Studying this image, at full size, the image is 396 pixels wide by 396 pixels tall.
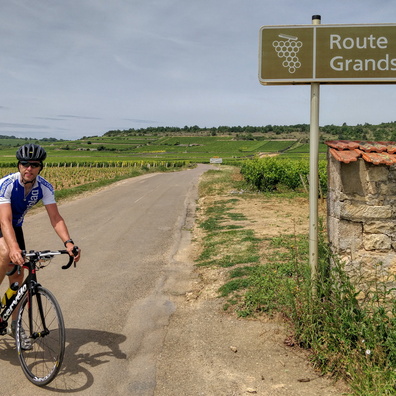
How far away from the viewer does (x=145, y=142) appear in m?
158

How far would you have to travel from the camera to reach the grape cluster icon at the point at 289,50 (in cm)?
466

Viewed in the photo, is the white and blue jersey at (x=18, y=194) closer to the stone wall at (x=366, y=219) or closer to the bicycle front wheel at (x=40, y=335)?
the bicycle front wheel at (x=40, y=335)

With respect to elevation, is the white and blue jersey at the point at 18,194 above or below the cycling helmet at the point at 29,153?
below

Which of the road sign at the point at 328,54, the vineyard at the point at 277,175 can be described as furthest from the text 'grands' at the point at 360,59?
the vineyard at the point at 277,175

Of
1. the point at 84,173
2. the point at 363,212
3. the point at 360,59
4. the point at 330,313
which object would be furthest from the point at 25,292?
the point at 84,173

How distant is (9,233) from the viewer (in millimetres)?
3945

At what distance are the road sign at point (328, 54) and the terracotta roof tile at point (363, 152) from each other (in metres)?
0.73

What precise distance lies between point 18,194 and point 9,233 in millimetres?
476

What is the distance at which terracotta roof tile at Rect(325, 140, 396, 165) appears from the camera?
446 cm

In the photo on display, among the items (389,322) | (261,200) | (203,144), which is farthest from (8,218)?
(203,144)

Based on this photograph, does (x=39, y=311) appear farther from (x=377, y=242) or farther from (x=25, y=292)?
(x=377, y=242)

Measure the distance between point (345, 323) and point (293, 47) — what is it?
3.08m

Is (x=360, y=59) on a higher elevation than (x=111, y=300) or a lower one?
higher

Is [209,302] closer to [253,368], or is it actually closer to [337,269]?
[253,368]
